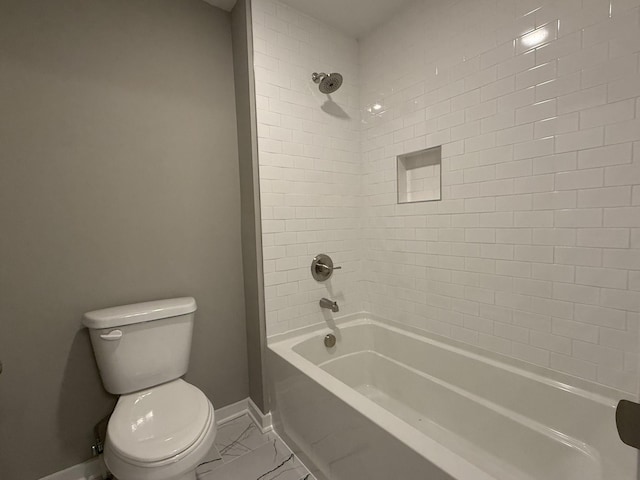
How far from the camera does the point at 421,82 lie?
5.91ft

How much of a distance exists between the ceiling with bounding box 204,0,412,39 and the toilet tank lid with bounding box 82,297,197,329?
5.90ft

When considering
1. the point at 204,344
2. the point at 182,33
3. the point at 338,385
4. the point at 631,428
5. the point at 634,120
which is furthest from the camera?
the point at 204,344

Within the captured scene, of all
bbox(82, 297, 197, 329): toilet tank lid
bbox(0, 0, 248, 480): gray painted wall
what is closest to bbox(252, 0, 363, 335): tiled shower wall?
bbox(0, 0, 248, 480): gray painted wall

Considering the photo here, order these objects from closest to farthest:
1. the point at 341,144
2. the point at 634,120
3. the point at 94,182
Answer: the point at 634,120, the point at 94,182, the point at 341,144

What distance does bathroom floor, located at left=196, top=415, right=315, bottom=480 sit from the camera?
153 centimetres

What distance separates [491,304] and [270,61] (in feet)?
6.09

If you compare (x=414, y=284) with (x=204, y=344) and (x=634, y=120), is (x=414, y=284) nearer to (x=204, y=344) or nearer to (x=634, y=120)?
(x=634, y=120)

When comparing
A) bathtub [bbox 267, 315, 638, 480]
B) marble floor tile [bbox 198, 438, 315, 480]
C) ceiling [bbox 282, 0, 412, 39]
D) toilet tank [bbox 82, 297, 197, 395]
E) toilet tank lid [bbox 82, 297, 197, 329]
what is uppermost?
ceiling [bbox 282, 0, 412, 39]

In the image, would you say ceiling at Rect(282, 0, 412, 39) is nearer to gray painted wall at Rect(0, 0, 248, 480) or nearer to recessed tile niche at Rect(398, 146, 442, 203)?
gray painted wall at Rect(0, 0, 248, 480)

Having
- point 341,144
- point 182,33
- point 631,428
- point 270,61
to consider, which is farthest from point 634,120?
point 182,33

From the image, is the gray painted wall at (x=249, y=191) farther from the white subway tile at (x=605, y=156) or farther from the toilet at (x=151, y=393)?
the white subway tile at (x=605, y=156)

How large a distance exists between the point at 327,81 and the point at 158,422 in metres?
1.95

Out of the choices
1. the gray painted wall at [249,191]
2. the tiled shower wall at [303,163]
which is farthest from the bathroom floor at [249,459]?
the tiled shower wall at [303,163]

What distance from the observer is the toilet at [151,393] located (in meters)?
1.13
